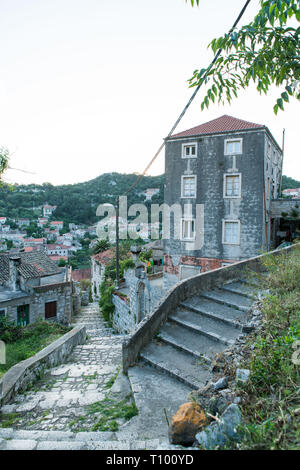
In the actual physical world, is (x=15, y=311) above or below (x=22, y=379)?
below

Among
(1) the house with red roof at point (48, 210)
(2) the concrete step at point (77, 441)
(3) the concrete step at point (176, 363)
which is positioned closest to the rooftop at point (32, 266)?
(3) the concrete step at point (176, 363)

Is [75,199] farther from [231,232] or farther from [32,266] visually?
[231,232]

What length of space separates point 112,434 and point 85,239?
252 feet

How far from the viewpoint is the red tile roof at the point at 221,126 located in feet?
58.6

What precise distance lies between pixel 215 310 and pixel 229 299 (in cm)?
71

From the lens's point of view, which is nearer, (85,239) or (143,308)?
(143,308)

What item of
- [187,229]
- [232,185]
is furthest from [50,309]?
[232,185]

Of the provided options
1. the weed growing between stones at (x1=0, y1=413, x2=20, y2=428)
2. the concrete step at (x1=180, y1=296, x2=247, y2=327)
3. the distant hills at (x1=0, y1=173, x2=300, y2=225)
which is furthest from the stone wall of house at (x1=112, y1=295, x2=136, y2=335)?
the distant hills at (x1=0, y1=173, x2=300, y2=225)

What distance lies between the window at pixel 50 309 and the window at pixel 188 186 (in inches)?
485

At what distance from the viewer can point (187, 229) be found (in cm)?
2009
